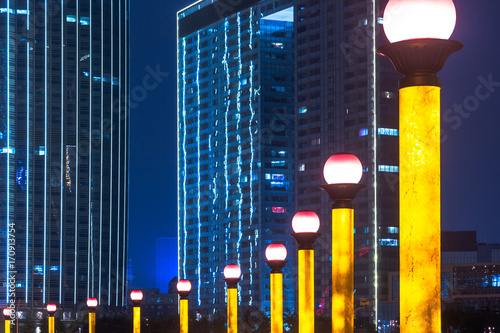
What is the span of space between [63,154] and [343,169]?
121 meters

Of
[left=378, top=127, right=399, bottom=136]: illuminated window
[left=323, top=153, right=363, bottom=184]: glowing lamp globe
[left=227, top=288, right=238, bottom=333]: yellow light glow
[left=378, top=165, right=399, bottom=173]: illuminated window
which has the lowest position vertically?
[left=227, top=288, right=238, bottom=333]: yellow light glow

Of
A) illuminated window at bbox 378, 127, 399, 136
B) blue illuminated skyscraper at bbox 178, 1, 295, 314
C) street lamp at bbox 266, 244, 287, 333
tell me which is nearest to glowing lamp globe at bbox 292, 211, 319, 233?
street lamp at bbox 266, 244, 287, 333

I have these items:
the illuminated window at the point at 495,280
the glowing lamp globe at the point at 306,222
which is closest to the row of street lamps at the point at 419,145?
the glowing lamp globe at the point at 306,222

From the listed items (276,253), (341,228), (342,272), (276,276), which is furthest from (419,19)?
(276,276)

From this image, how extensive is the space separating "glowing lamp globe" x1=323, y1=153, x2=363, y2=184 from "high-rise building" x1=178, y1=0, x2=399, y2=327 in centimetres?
9037

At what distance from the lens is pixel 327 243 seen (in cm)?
11450

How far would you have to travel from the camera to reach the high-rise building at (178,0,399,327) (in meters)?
108

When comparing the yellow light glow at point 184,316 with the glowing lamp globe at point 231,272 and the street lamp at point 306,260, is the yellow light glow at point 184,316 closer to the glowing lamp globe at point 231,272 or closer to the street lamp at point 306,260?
the glowing lamp globe at point 231,272

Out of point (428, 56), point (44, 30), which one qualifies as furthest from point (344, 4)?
point (428, 56)

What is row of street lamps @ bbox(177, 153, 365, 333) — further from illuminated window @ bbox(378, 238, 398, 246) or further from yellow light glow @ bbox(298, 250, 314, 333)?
illuminated window @ bbox(378, 238, 398, 246)

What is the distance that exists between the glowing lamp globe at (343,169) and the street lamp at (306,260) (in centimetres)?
413

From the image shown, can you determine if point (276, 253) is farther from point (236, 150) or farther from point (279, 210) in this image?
point (236, 150)

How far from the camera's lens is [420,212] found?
6.30 m

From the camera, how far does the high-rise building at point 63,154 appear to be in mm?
124250
